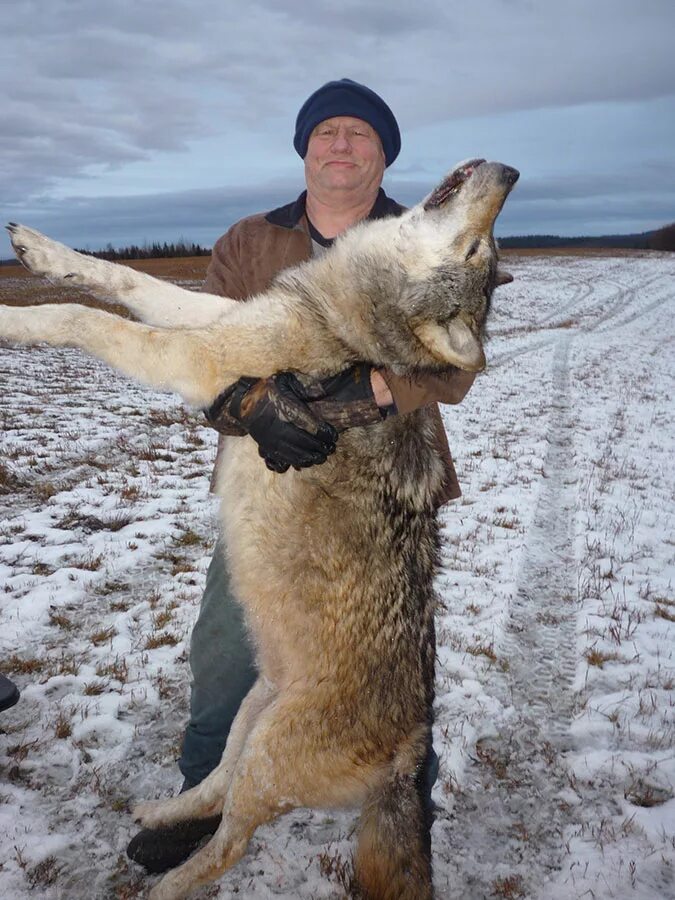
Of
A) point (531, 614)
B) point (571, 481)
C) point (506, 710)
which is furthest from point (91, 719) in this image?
point (571, 481)

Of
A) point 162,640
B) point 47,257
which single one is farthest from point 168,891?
point 47,257

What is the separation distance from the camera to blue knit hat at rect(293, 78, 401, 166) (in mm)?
3066

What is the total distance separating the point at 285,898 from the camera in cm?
244

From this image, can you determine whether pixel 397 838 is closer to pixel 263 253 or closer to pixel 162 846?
pixel 162 846

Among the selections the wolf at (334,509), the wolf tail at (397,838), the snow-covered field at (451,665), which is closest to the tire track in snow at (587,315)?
the snow-covered field at (451,665)

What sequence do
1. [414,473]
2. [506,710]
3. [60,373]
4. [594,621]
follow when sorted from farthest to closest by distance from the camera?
[60,373] → [594,621] → [506,710] → [414,473]

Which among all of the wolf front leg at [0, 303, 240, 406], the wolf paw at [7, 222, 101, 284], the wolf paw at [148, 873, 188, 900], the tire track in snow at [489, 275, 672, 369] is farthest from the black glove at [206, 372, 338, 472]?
the tire track in snow at [489, 275, 672, 369]

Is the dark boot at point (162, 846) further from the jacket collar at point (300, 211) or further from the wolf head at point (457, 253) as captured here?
the jacket collar at point (300, 211)

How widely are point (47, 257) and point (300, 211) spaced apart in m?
1.35

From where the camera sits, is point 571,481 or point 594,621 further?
point 571,481

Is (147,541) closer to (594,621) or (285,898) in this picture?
(285,898)

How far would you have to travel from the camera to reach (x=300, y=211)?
10.9 feet

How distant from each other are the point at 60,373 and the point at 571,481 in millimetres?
9773

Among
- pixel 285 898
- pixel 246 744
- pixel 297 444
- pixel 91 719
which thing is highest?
pixel 297 444
